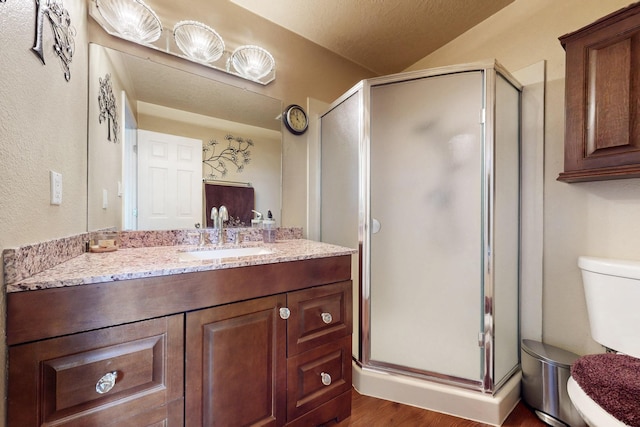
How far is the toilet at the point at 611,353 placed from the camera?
79 centimetres

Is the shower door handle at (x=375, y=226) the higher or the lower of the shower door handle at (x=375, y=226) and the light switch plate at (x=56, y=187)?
the lower

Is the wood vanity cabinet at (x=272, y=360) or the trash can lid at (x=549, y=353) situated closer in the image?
the wood vanity cabinet at (x=272, y=360)

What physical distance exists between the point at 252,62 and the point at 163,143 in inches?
30.4

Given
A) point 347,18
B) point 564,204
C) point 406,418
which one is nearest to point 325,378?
point 406,418

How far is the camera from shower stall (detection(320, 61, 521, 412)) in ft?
4.37

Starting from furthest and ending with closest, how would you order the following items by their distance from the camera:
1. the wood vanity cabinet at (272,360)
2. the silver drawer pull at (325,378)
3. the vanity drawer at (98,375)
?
the silver drawer pull at (325,378), the wood vanity cabinet at (272,360), the vanity drawer at (98,375)

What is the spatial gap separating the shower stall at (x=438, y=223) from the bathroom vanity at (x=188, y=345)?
15.4 inches

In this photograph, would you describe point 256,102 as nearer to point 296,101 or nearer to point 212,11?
point 296,101

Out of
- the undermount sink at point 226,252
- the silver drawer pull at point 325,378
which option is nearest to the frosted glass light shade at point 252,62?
the undermount sink at point 226,252

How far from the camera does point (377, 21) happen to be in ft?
5.70

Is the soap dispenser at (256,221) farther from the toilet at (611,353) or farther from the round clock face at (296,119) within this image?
the toilet at (611,353)

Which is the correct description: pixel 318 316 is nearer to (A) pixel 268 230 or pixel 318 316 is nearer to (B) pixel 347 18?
(A) pixel 268 230

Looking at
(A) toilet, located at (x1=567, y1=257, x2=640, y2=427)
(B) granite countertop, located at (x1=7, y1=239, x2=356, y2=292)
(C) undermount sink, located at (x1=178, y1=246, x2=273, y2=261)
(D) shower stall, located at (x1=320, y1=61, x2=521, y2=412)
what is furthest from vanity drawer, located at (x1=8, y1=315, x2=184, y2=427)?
(A) toilet, located at (x1=567, y1=257, x2=640, y2=427)

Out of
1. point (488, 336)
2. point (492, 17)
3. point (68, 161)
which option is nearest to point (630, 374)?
point (488, 336)
